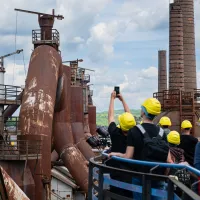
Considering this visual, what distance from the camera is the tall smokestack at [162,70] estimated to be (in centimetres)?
7588

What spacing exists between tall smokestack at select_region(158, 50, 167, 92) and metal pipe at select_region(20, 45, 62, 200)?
5246cm

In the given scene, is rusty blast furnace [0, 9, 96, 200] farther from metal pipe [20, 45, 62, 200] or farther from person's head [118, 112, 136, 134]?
person's head [118, 112, 136, 134]

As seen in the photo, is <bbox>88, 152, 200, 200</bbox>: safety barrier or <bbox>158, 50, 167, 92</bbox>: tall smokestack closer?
<bbox>88, 152, 200, 200</bbox>: safety barrier

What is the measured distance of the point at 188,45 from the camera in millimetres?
64375

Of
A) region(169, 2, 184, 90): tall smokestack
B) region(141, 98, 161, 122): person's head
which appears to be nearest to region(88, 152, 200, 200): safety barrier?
region(141, 98, 161, 122): person's head

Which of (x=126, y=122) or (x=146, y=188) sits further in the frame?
(x=126, y=122)

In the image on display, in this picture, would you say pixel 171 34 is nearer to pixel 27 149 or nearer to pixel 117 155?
pixel 27 149

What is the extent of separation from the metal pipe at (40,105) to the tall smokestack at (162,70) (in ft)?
172

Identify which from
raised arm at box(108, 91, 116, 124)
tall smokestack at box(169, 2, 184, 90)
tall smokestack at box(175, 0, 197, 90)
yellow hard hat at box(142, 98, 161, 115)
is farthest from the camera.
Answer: tall smokestack at box(175, 0, 197, 90)

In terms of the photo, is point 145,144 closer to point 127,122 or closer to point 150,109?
point 150,109

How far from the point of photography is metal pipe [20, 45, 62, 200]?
20922 mm

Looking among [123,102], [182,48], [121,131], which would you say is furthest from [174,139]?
[182,48]

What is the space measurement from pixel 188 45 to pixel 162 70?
13.3 metres

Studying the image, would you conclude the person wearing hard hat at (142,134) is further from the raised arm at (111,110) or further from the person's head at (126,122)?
the raised arm at (111,110)
